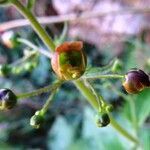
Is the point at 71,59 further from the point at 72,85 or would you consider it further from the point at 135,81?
the point at 72,85

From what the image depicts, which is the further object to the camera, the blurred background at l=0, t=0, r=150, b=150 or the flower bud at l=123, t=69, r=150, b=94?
the blurred background at l=0, t=0, r=150, b=150

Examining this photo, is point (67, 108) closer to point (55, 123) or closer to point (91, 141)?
point (55, 123)

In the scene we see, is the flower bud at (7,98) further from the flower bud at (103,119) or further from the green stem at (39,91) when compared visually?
the flower bud at (103,119)

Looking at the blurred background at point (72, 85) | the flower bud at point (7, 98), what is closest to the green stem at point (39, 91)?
the flower bud at point (7, 98)

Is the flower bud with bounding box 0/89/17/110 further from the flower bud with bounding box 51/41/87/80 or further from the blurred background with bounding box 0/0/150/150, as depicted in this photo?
the blurred background with bounding box 0/0/150/150

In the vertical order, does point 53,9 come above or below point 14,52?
above

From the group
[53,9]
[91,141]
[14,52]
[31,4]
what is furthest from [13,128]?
[31,4]

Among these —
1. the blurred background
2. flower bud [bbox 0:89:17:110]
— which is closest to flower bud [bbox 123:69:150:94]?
flower bud [bbox 0:89:17:110]
